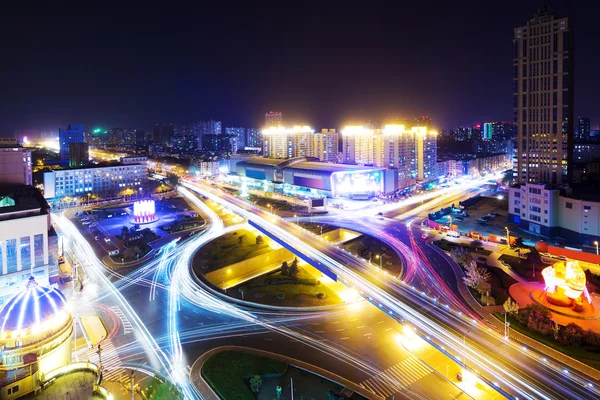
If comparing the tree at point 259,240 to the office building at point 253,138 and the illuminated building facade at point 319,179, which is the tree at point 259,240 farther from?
the office building at point 253,138

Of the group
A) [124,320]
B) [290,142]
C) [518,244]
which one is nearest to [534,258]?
[518,244]

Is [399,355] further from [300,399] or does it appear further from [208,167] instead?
[208,167]

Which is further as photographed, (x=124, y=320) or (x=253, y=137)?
(x=253, y=137)

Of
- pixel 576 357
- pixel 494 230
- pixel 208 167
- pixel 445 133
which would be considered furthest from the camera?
pixel 445 133

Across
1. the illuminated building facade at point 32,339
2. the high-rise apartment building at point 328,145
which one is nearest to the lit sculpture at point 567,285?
the illuminated building facade at point 32,339

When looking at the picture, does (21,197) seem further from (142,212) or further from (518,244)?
(518,244)

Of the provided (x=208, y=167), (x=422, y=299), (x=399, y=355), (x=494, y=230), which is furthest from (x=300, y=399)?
(x=208, y=167)
